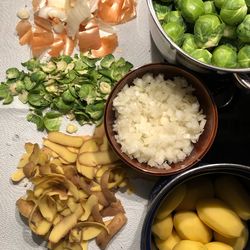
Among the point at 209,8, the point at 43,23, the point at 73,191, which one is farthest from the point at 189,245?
the point at 43,23

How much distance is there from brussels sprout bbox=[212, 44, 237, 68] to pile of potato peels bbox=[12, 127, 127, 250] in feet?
1.00

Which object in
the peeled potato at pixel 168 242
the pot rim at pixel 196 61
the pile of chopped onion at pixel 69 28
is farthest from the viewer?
the pile of chopped onion at pixel 69 28

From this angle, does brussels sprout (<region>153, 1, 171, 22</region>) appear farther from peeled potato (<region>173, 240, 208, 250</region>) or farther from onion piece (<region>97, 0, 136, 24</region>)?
peeled potato (<region>173, 240, 208, 250</region>)

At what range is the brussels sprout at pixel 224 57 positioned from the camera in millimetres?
987

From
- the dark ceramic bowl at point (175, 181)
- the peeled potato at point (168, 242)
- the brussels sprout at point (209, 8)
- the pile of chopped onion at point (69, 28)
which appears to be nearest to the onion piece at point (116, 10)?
the pile of chopped onion at point (69, 28)

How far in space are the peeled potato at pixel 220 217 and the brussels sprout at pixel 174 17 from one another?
0.37 metres

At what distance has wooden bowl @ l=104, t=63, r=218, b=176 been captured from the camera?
1.04m

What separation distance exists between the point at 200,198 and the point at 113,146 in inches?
8.3

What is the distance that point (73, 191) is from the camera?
110 centimetres

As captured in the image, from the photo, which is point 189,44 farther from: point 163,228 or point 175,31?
point 163,228

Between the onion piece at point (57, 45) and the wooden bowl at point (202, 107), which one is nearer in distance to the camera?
the wooden bowl at point (202, 107)

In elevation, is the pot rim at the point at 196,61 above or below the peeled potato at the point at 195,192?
above

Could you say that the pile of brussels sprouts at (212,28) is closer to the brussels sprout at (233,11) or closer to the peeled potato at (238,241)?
the brussels sprout at (233,11)

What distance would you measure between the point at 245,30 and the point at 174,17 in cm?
14
